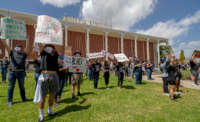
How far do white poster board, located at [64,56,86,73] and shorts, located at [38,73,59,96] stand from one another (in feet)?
4.48

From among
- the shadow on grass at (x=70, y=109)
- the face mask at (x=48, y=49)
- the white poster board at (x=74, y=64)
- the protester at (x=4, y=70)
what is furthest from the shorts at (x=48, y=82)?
the protester at (x=4, y=70)

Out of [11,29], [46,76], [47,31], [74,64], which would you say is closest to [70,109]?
[46,76]

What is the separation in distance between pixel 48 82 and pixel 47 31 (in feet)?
4.12

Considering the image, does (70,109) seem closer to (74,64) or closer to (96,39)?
(74,64)

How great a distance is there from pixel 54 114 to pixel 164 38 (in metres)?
40.0

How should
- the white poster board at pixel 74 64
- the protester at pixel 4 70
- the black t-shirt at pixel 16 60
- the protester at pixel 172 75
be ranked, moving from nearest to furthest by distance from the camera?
the black t-shirt at pixel 16 60, the white poster board at pixel 74 64, the protester at pixel 172 75, the protester at pixel 4 70

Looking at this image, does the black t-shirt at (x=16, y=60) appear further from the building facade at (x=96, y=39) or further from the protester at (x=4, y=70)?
the building facade at (x=96, y=39)

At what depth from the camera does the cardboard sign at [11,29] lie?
3.71 m

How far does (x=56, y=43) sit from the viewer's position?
296cm

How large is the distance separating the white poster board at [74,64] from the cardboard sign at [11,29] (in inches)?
67.7

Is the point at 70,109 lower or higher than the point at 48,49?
lower

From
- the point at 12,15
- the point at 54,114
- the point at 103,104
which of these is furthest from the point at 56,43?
the point at 12,15

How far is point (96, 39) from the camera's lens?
2761 cm

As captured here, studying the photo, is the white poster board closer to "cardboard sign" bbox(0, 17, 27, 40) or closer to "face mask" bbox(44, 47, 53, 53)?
"face mask" bbox(44, 47, 53, 53)
